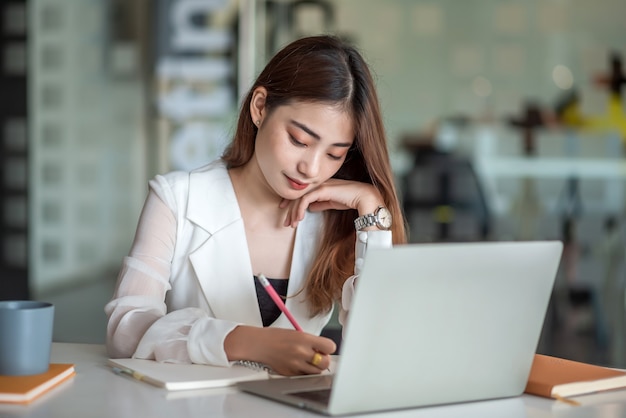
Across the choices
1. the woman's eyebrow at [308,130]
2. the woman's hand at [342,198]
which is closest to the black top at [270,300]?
the woman's hand at [342,198]

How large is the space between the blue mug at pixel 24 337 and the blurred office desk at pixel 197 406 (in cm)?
6

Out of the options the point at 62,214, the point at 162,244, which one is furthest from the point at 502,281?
the point at 62,214

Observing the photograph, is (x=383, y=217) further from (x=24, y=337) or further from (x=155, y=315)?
(x=24, y=337)

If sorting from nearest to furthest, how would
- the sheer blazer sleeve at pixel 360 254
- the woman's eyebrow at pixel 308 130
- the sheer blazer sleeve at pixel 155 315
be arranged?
the sheer blazer sleeve at pixel 155 315 → the sheer blazer sleeve at pixel 360 254 → the woman's eyebrow at pixel 308 130

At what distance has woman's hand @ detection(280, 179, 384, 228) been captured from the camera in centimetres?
214

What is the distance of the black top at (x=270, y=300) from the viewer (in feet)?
7.17

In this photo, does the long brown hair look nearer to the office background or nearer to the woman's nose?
the woman's nose

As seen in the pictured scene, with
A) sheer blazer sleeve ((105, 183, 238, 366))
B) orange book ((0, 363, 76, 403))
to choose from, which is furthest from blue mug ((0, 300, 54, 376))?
sheer blazer sleeve ((105, 183, 238, 366))

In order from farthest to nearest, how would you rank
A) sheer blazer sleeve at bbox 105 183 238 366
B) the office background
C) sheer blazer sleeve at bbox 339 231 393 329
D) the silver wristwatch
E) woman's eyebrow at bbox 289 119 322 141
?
the office background < the silver wristwatch < woman's eyebrow at bbox 289 119 322 141 < sheer blazer sleeve at bbox 339 231 393 329 < sheer blazer sleeve at bbox 105 183 238 366

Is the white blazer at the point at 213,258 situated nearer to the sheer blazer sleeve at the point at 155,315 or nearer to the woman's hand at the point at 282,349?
the sheer blazer sleeve at the point at 155,315

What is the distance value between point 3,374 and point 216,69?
368 cm

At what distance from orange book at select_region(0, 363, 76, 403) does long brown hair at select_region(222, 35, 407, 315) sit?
2.50 feet

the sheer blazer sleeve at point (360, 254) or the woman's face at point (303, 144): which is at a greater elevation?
the woman's face at point (303, 144)

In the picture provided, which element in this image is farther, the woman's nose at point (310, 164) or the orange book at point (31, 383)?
the woman's nose at point (310, 164)
